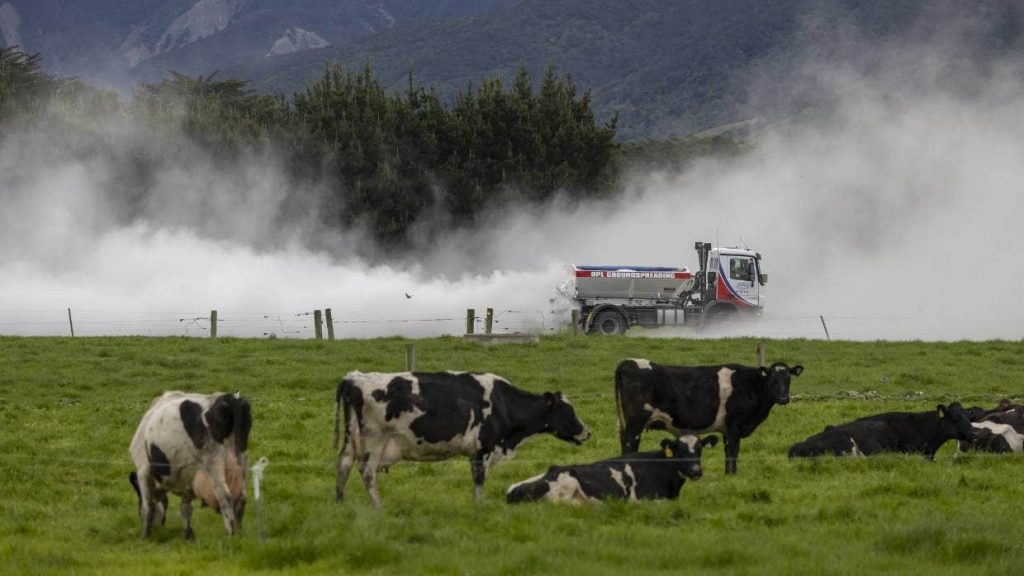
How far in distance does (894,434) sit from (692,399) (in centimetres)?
324

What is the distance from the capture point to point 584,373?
119 feet

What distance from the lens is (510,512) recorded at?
52.8 ft

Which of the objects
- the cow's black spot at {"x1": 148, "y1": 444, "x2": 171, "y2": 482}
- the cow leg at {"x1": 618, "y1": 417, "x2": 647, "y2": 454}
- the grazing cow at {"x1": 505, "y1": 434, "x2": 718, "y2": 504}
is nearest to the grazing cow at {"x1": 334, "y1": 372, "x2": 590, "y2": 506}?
the grazing cow at {"x1": 505, "y1": 434, "x2": 718, "y2": 504}

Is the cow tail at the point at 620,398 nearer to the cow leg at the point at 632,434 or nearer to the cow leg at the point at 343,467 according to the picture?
the cow leg at the point at 632,434

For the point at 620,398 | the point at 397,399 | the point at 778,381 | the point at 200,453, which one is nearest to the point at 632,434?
the point at 620,398

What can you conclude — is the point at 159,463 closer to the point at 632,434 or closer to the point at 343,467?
the point at 343,467

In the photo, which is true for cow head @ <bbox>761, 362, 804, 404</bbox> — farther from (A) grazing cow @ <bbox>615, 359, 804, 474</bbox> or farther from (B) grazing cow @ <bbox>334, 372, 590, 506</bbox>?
(B) grazing cow @ <bbox>334, 372, 590, 506</bbox>

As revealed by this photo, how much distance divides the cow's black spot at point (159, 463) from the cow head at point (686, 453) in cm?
641

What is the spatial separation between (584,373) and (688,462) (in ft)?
59.9

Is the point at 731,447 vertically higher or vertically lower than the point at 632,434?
lower

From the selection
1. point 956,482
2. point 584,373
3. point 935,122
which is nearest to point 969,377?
point 584,373

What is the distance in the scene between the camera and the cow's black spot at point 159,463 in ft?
50.3

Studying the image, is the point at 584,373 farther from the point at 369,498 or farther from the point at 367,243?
the point at 367,243

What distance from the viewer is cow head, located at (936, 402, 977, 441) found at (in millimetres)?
21469
